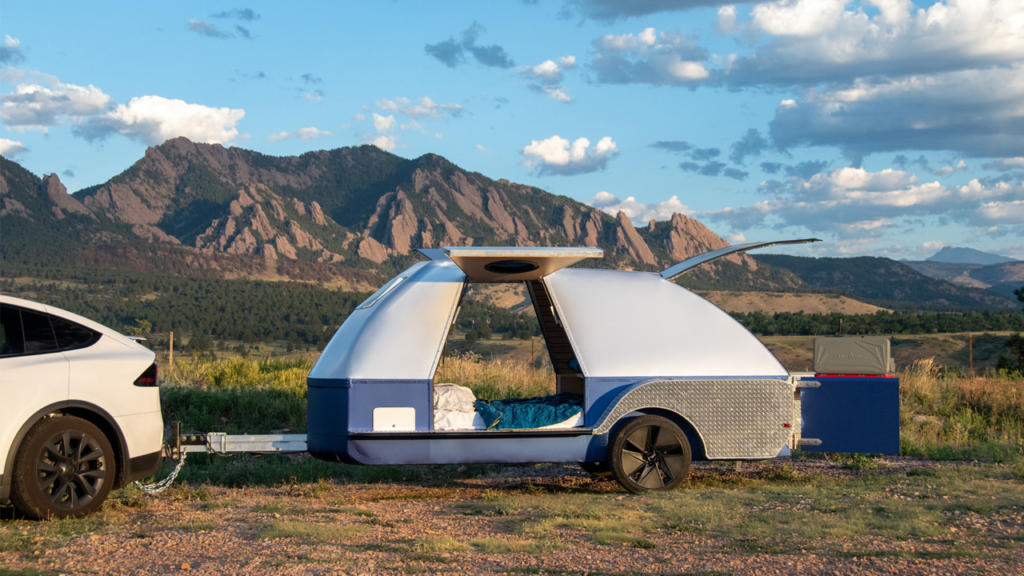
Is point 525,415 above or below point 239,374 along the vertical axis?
above

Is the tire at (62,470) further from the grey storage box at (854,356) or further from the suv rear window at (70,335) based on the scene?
the grey storage box at (854,356)

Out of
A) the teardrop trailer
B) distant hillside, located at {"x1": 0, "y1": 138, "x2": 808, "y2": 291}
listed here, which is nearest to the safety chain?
the teardrop trailer

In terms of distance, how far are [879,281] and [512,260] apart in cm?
15024

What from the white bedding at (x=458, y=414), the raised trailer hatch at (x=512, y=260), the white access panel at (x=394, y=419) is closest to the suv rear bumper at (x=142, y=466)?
the white access panel at (x=394, y=419)

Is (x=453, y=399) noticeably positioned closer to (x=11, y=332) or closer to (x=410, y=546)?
(x=410, y=546)

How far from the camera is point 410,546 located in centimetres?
533

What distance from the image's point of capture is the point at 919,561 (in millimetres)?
4902

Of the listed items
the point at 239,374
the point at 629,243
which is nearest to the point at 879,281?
the point at 629,243

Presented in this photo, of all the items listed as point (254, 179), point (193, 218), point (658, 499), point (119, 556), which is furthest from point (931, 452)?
point (254, 179)

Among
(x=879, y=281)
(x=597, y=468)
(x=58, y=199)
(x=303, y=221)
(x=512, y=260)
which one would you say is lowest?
(x=597, y=468)

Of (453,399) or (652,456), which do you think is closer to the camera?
(652,456)

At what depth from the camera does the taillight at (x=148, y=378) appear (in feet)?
21.8

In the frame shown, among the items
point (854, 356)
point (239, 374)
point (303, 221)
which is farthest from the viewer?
point (303, 221)

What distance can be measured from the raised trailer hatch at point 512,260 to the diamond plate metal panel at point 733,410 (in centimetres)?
127
